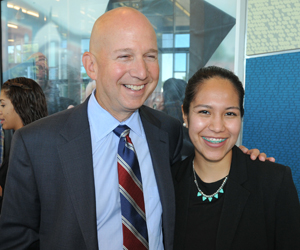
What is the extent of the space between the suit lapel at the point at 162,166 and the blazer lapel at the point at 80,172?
0.36 meters

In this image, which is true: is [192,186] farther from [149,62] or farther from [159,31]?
[159,31]

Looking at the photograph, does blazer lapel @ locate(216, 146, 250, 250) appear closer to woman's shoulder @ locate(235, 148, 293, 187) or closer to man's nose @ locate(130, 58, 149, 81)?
woman's shoulder @ locate(235, 148, 293, 187)

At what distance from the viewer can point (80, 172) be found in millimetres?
1372

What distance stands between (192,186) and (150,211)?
27cm

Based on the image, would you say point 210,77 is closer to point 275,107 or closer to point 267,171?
point 267,171

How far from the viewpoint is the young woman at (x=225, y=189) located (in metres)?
1.36

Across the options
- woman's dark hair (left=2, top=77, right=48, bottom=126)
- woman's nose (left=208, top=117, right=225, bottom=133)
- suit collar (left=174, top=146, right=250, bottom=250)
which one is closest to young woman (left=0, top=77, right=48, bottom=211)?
woman's dark hair (left=2, top=77, right=48, bottom=126)

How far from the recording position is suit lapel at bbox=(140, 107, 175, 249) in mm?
1490

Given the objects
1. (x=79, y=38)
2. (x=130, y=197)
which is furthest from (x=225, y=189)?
(x=79, y=38)

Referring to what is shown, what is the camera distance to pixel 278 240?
135cm

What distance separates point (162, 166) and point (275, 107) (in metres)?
1.40

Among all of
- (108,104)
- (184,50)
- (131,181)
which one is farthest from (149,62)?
(184,50)

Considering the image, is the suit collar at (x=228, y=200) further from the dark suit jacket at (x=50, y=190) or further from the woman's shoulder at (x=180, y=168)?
the dark suit jacket at (x=50, y=190)

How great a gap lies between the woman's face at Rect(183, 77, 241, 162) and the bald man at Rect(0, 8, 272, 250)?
265 mm
